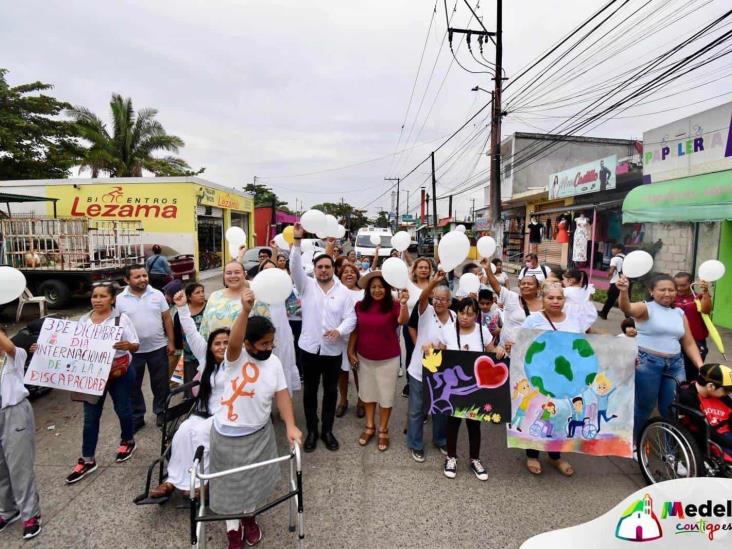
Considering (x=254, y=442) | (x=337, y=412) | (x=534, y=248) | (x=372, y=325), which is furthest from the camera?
(x=534, y=248)

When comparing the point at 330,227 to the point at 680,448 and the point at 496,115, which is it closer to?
the point at 680,448

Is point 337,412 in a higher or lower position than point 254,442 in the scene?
lower

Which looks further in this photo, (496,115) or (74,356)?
(496,115)

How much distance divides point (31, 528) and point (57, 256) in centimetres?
906

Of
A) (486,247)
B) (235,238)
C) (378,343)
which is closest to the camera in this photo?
(378,343)

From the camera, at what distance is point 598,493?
2.97 m

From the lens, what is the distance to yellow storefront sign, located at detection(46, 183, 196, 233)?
15.9 metres

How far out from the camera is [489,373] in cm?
320

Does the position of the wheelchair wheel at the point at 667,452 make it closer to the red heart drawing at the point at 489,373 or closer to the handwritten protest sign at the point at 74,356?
the red heart drawing at the point at 489,373

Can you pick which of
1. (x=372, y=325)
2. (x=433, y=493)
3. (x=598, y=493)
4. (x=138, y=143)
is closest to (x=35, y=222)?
(x=372, y=325)

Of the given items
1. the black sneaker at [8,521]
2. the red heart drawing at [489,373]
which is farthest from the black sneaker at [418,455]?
the black sneaker at [8,521]

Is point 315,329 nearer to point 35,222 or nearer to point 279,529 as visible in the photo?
point 279,529

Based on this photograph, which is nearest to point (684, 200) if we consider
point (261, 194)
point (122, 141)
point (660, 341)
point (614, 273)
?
point (614, 273)

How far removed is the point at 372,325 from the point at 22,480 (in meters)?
2.52
